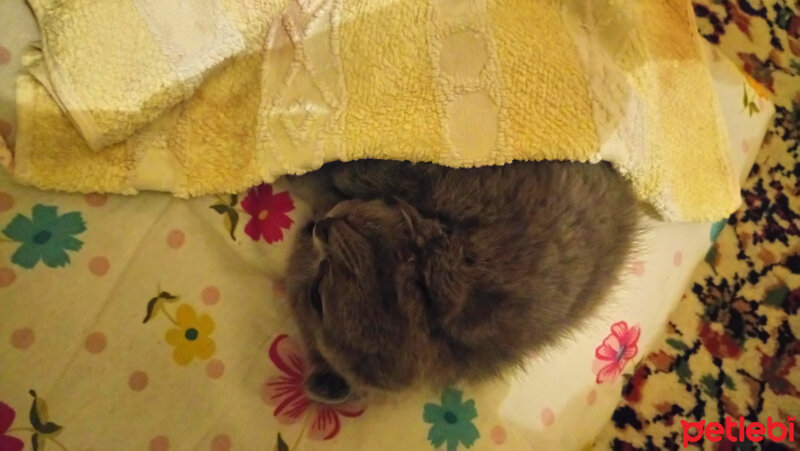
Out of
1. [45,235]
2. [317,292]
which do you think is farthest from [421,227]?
[45,235]

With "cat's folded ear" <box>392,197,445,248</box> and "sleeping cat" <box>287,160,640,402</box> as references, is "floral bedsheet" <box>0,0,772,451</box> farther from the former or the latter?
"cat's folded ear" <box>392,197,445,248</box>

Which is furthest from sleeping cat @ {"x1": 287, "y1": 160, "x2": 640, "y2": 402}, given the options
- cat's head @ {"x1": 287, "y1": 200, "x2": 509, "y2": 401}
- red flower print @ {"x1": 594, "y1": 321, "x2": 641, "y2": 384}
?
red flower print @ {"x1": 594, "y1": 321, "x2": 641, "y2": 384}

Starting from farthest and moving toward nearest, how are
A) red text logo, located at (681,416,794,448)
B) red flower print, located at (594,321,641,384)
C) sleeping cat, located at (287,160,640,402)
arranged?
red text logo, located at (681,416,794,448) → red flower print, located at (594,321,641,384) → sleeping cat, located at (287,160,640,402)

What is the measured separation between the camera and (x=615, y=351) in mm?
1151

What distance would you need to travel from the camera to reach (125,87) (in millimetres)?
927

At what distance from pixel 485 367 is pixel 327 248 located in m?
0.28

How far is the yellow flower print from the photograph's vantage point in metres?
0.95

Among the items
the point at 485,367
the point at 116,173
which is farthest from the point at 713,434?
the point at 116,173

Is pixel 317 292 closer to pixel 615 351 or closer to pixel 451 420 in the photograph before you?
pixel 451 420

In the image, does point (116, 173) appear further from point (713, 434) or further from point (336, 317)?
point (713, 434)

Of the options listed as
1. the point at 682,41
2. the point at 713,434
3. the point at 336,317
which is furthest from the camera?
the point at 713,434

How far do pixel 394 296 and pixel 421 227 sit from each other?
101mm

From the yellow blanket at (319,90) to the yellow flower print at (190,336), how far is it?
0.20m

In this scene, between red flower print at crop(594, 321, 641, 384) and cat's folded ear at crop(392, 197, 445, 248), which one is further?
red flower print at crop(594, 321, 641, 384)
